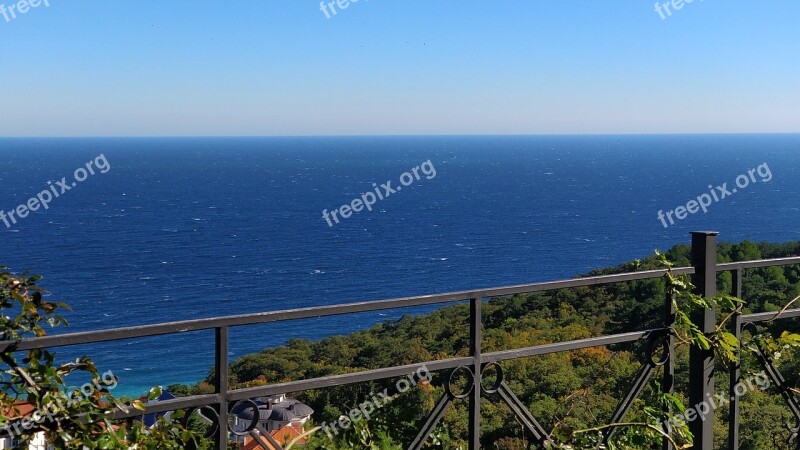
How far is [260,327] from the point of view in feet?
117

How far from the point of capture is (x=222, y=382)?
95.0 inches

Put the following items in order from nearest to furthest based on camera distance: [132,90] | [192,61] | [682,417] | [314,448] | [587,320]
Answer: [314,448] → [682,417] → [587,320] → [192,61] → [132,90]

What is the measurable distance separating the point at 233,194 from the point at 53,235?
39.0 metres

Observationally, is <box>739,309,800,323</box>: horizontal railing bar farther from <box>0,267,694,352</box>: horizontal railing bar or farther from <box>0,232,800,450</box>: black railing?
<box>0,267,694,352</box>: horizontal railing bar

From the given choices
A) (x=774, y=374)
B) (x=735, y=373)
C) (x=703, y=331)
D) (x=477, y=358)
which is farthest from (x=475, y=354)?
(x=774, y=374)

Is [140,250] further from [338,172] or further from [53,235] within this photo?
[338,172]

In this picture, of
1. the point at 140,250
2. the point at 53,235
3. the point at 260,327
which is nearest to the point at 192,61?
the point at 53,235

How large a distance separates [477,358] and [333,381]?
572 mm

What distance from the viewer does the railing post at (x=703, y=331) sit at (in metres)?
3.45

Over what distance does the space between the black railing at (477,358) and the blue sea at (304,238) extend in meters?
22.7

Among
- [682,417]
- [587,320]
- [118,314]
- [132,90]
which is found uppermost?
Answer: [132,90]

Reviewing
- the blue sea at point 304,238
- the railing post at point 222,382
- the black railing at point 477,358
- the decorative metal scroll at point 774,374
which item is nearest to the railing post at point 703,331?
the black railing at point 477,358

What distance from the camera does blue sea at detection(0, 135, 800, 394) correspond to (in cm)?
4622

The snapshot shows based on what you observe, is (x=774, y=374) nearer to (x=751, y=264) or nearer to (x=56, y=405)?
(x=751, y=264)
